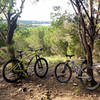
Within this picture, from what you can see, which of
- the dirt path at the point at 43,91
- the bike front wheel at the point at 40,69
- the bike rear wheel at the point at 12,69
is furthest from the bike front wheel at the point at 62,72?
the bike rear wheel at the point at 12,69

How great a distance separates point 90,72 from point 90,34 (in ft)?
3.01

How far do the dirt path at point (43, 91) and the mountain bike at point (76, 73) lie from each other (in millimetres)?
136

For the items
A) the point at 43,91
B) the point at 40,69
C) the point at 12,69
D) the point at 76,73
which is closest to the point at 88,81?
the point at 76,73

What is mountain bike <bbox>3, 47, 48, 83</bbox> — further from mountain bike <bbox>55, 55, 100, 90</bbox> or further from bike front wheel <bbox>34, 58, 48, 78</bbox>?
mountain bike <bbox>55, 55, 100, 90</bbox>

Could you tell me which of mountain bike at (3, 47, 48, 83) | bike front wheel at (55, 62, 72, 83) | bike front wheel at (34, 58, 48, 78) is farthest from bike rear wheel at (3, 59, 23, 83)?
bike front wheel at (55, 62, 72, 83)

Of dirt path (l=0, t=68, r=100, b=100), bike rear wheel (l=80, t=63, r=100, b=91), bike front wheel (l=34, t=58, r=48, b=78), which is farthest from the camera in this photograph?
bike front wheel (l=34, t=58, r=48, b=78)

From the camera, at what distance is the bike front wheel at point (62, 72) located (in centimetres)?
374

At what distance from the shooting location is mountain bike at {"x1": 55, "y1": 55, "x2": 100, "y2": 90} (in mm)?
3247

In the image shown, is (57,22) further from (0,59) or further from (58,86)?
(58,86)

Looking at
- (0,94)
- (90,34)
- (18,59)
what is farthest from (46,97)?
(90,34)

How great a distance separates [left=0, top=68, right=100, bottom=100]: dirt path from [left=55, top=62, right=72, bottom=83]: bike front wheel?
0.13 m

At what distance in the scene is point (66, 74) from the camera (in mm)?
3912

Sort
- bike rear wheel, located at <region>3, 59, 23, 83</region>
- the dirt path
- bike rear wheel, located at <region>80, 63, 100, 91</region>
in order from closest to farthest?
the dirt path → bike rear wheel, located at <region>80, 63, 100, 91</region> → bike rear wheel, located at <region>3, 59, 23, 83</region>

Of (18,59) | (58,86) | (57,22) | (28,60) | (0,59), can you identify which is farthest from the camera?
(57,22)
